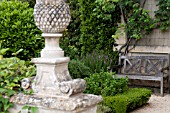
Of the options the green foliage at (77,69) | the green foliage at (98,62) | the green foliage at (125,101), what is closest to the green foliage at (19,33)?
the green foliage at (77,69)

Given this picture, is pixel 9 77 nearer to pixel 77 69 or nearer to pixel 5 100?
pixel 5 100

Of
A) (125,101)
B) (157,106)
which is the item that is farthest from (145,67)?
(125,101)

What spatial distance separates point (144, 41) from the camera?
8039 millimetres

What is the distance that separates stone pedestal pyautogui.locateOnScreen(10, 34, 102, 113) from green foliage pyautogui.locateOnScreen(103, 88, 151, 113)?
9.06ft

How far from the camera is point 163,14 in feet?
25.0

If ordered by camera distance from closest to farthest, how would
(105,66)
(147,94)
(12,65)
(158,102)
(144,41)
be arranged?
(12,65)
(147,94)
(158,102)
(105,66)
(144,41)

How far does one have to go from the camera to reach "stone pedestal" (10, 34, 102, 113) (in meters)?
2.56

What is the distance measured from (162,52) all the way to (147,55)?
38 cm

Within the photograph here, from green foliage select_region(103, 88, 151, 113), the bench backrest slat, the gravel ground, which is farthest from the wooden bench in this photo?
green foliage select_region(103, 88, 151, 113)

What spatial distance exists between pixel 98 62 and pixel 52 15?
15.9 feet

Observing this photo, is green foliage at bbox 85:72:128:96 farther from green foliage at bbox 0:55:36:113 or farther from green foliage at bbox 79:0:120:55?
green foliage at bbox 0:55:36:113

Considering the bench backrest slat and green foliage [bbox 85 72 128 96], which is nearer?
green foliage [bbox 85 72 128 96]

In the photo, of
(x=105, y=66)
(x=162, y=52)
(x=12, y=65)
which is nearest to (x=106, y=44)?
(x=105, y=66)

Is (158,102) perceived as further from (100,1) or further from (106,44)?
(100,1)
